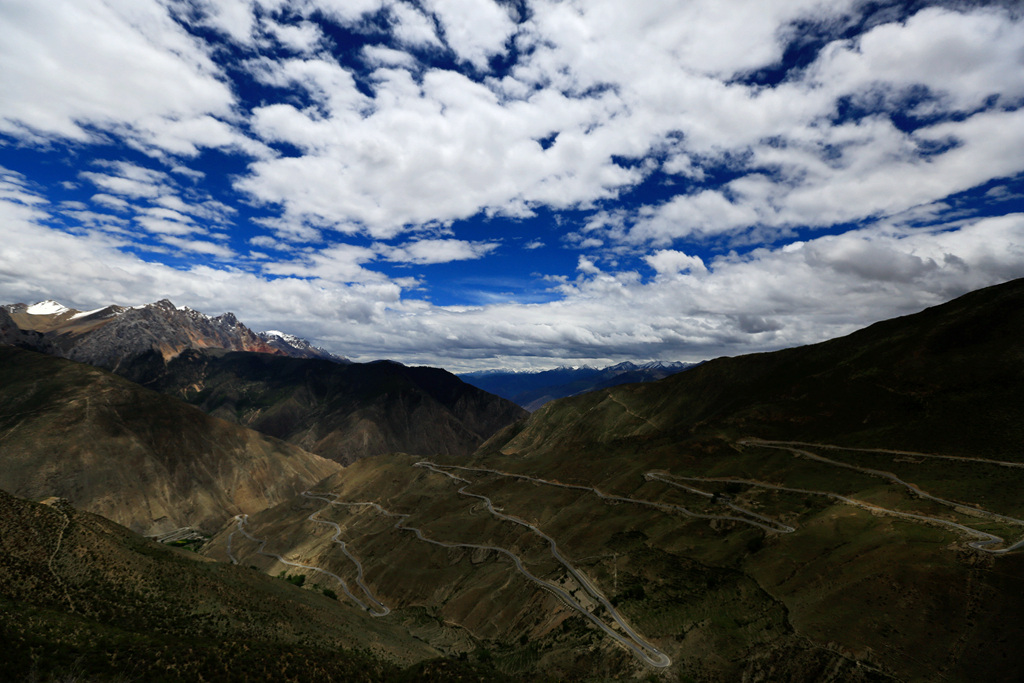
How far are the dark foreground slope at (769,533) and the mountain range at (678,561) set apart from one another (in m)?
0.36

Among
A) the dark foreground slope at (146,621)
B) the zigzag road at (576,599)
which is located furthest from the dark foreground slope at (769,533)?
the dark foreground slope at (146,621)

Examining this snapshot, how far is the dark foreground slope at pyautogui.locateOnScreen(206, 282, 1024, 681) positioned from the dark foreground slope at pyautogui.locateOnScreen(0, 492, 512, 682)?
21.7m

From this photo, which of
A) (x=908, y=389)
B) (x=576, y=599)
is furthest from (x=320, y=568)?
(x=908, y=389)

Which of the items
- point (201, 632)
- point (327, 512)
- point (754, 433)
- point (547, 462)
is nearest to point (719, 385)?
point (754, 433)

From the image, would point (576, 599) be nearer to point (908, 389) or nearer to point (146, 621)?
point (146, 621)

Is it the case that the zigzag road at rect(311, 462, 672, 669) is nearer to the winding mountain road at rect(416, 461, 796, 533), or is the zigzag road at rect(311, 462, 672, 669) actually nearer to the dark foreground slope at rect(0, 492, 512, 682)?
the winding mountain road at rect(416, 461, 796, 533)

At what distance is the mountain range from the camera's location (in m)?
41.2

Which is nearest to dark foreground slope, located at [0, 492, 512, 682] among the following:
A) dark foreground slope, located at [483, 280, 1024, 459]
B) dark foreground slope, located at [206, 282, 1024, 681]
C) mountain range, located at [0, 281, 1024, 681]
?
mountain range, located at [0, 281, 1024, 681]

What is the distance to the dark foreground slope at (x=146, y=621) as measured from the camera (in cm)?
3212

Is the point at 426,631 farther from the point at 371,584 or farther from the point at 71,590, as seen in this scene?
the point at 71,590

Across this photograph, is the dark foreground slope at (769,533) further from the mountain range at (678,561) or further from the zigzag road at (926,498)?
the zigzag road at (926,498)

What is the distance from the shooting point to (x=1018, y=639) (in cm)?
3794

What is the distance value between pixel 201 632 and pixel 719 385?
180 metres

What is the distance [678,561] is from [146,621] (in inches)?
2432
